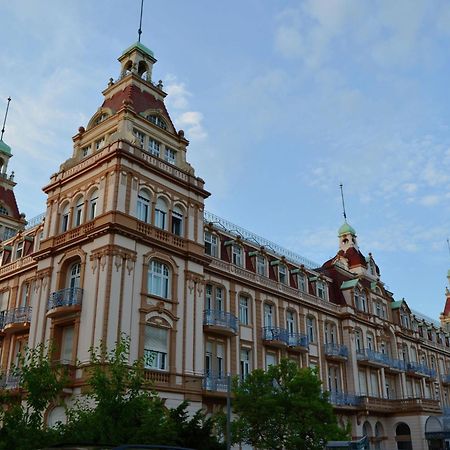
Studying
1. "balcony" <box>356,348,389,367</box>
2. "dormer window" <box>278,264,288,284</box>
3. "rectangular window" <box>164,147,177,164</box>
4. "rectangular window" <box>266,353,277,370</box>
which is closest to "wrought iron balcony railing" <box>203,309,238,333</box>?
"rectangular window" <box>266,353,277,370</box>

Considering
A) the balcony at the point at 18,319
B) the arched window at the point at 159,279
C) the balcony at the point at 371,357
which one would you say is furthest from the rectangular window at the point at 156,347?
the balcony at the point at 371,357

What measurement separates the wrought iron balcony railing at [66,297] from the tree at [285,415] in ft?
31.4

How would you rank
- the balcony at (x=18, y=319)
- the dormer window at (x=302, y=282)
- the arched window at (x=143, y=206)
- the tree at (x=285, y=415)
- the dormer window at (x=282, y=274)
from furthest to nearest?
1. the dormer window at (x=302, y=282)
2. the dormer window at (x=282, y=274)
3. the balcony at (x=18, y=319)
4. the arched window at (x=143, y=206)
5. the tree at (x=285, y=415)

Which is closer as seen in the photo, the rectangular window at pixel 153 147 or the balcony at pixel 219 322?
the balcony at pixel 219 322

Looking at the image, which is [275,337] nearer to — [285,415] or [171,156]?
[285,415]

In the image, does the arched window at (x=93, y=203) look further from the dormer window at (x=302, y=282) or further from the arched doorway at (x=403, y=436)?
the arched doorway at (x=403, y=436)

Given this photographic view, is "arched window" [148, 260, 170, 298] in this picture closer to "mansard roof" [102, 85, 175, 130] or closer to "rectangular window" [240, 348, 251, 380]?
"rectangular window" [240, 348, 251, 380]

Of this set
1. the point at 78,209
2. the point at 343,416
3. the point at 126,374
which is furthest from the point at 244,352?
the point at 126,374

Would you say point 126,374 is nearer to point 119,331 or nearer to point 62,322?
point 119,331

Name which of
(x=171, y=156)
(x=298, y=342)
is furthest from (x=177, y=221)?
(x=298, y=342)

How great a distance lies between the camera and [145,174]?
33.2m

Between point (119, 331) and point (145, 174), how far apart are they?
961 cm

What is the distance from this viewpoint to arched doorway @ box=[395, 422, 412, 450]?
4828 cm

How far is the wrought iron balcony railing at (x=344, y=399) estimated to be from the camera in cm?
4217
